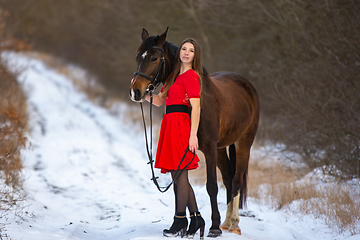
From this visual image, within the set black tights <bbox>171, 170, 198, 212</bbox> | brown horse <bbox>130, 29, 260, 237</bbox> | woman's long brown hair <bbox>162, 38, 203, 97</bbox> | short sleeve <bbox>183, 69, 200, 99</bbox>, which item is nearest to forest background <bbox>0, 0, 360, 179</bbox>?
brown horse <bbox>130, 29, 260, 237</bbox>

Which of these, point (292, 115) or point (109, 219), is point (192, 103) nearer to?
point (109, 219)

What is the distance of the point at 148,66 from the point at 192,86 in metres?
0.46

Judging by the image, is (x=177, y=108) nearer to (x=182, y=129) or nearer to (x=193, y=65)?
(x=182, y=129)

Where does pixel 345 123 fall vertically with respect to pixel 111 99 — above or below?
below

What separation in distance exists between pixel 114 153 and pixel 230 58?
438 cm

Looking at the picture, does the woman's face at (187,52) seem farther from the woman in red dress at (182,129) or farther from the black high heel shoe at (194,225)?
the black high heel shoe at (194,225)

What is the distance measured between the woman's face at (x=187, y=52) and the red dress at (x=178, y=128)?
Result: 0.37ft

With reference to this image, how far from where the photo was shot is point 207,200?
5.32 metres

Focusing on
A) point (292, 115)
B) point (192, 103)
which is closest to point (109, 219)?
point (192, 103)

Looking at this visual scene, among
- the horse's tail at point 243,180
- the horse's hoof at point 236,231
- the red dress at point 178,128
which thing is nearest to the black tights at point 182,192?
the red dress at point 178,128

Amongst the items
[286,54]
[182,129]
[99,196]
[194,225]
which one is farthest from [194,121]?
[286,54]

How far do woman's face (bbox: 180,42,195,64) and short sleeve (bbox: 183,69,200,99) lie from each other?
144mm

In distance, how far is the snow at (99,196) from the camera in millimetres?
3787

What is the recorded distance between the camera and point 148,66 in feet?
10.2
